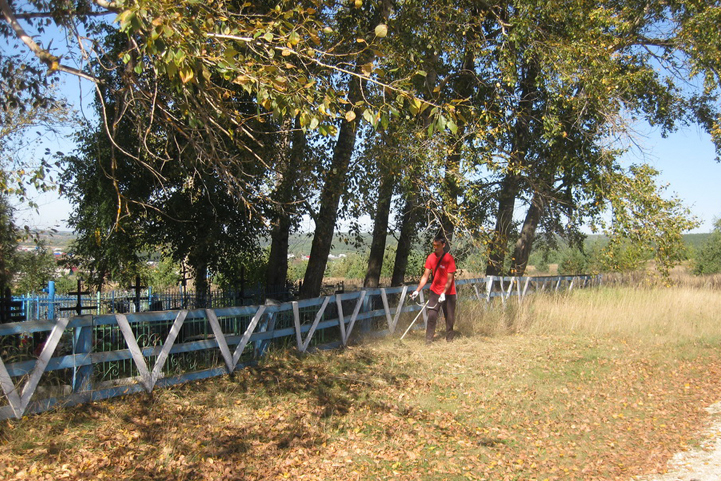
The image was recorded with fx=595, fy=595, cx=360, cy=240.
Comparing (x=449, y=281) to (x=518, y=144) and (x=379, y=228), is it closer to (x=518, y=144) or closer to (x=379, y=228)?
(x=379, y=228)

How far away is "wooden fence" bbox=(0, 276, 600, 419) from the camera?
5613 millimetres

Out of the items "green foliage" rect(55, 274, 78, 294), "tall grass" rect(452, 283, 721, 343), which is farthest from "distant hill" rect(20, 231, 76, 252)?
"tall grass" rect(452, 283, 721, 343)

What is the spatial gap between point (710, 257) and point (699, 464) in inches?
1776

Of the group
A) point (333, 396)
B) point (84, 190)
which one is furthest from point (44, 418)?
point (84, 190)

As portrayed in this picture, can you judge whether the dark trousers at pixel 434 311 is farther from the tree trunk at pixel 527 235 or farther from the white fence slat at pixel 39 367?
the tree trunk at pixel 527 235

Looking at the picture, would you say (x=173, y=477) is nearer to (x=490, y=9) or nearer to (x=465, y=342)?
(x=465, y=342)

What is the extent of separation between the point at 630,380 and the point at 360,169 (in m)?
6.31

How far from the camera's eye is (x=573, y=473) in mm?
5359

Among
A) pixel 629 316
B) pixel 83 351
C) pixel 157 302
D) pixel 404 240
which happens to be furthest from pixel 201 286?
pixel 629 316

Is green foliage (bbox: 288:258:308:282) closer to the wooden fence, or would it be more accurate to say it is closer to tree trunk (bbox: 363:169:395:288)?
tree trunk (bbox: 363:169:395:288)

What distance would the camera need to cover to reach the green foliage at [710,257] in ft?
143

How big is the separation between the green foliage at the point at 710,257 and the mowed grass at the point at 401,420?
38868mm

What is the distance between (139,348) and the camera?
6.61 m

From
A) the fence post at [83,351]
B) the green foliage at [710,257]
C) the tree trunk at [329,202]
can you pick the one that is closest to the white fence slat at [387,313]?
the tree trunk at [329,202]
